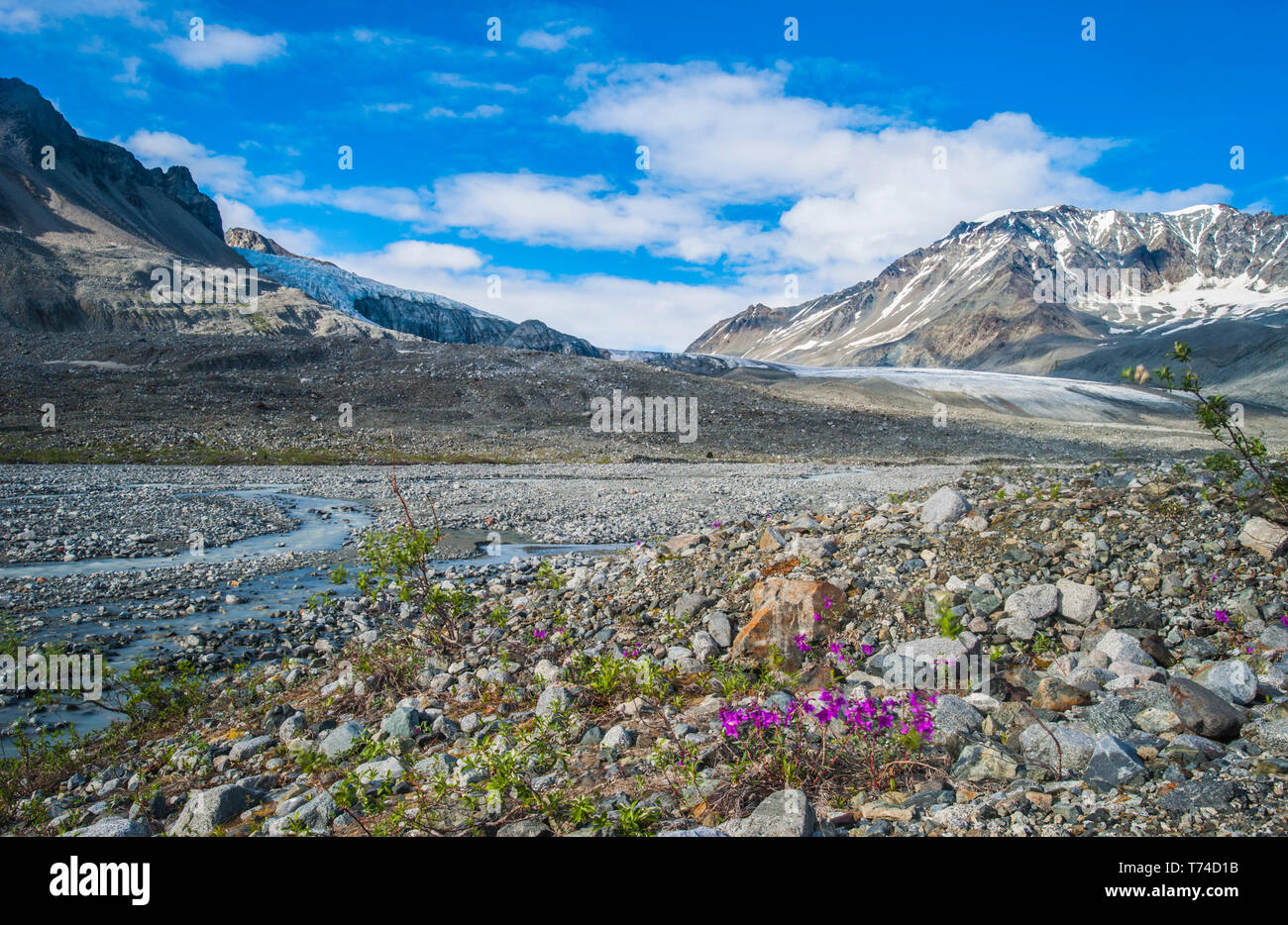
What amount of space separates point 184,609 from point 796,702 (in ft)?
32.0

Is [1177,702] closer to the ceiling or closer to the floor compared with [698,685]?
closer to the ceiling

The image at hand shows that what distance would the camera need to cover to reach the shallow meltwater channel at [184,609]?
278 inches

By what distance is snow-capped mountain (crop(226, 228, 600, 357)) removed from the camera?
368 feet

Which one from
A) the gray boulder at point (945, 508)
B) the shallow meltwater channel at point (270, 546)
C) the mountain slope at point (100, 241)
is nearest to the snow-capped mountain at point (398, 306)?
the mountain slope at point (100, 241)

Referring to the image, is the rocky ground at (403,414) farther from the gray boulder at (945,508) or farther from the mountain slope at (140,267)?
the gray boulder at (945,508)

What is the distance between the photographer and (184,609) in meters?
10.4

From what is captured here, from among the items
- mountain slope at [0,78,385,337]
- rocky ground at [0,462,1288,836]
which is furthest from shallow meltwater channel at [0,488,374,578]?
mountain slope at [0,78,385,337]

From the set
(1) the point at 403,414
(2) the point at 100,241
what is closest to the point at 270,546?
(1) the point at 403,414

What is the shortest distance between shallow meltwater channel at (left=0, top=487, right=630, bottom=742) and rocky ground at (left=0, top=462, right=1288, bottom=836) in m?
0.75

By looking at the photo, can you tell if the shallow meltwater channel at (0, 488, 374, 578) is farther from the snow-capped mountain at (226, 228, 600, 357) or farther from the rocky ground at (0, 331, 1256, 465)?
the snow-capped mountain at (226, 228, 600, 357)
